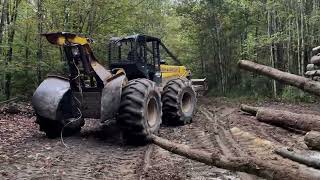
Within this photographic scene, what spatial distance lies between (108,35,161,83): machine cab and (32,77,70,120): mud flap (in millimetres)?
2050

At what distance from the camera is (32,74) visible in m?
16.1

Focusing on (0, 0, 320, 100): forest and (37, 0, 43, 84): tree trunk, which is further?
(0, 0, 320, 100): forest

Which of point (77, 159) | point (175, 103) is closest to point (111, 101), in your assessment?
point (77, 159)

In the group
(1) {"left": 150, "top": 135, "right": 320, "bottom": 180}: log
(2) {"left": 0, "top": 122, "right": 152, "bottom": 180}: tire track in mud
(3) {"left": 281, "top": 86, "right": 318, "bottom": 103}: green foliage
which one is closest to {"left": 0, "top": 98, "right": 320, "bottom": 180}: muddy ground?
(2) {"left": 0, "top": 122, "right": 152, "bottom": 180}: tire track in mud

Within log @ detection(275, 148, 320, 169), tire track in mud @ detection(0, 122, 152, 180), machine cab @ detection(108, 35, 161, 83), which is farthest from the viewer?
machine cab @ detection(108, 35, 161, 83)

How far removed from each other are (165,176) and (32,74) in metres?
11.8

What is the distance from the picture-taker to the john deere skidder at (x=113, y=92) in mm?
7730

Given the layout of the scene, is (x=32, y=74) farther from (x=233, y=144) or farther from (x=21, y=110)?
(x=233, y=144)

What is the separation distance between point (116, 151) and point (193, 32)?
1875 cm

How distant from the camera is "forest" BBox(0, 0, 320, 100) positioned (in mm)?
16078

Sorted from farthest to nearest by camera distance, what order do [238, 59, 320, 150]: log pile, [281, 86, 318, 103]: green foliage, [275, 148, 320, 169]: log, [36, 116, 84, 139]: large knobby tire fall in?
1. [281, 86, 318, 103]: green foliage
2. [36, 116, 84, 139]: large knobby tire
3. [275, 148, 320, 169]: log
4. [238, 59, 320, 150]: log pile

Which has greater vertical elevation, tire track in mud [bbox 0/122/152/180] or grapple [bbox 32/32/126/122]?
grapple [bbox 32/32/126/122]

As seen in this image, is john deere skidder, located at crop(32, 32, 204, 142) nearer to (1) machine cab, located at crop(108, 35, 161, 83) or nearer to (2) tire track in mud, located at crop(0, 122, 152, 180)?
(1) machine cab, located at crop(108, 35, 161, 83)

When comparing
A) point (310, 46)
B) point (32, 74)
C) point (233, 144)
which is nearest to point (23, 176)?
point (233, 144)
